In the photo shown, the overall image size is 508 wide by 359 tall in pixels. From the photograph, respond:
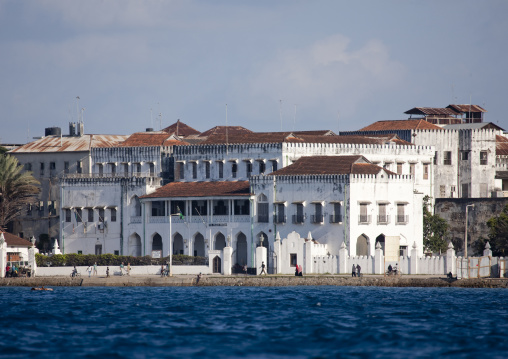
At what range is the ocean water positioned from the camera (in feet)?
167

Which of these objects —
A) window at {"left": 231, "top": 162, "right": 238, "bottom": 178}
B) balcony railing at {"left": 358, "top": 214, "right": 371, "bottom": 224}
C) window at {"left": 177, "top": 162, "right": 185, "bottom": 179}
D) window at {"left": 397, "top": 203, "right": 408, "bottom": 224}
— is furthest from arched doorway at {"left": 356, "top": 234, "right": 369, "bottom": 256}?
window at {"left": 177, "top": 162, "right": 185, "bottom": 179}

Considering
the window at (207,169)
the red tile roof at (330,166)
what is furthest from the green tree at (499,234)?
the window at (207,169)

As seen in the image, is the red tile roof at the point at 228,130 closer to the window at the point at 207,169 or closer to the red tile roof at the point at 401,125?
the red tile roof at the point at 401,125

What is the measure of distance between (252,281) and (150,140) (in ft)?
95.7

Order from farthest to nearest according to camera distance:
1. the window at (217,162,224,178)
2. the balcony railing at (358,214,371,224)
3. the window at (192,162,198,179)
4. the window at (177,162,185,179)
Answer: the window at (177,162,185,179), the window at (192,162,198,179), the window at (217,162,224,178), the balcony railing at (358,214,371,224)

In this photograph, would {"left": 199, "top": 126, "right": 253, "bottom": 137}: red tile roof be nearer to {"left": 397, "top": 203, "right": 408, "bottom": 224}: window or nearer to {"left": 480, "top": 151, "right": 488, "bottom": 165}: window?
{"left": 480, "top": 151, "right": 488, "bottom": 165}: window

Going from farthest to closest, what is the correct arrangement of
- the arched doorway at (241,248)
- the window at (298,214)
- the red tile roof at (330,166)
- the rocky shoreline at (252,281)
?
the arched doorway at (241,248)
the window at (298,214)
the red tile roof at (330,166)
the rocky shoreline at (252,281)

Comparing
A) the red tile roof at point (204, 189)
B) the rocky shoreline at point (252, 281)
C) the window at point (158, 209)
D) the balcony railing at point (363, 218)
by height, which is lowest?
the rocky shoreline at point (252, 281)

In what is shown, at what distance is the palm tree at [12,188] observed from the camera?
105375mm

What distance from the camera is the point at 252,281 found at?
84250 mm

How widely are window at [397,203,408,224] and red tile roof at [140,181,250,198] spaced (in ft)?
40.5

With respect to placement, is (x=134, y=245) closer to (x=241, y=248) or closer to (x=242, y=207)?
(x=241, y=248)

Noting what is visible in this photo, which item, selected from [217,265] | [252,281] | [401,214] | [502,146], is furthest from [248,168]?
[502,146]

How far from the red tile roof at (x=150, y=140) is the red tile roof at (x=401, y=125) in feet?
67.2
